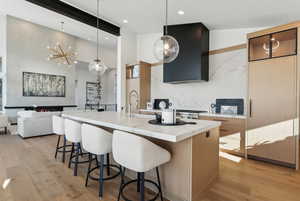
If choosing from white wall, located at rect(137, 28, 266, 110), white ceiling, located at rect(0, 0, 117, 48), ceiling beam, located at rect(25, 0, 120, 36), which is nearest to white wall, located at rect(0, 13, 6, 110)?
white ceiling, located at rect(0, 0, 117, 48)

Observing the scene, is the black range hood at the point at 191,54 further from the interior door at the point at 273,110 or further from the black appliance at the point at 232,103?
the interior door at the point at 273,110

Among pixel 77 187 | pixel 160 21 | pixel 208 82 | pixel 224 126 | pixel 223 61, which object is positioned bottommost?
pixel 77 187

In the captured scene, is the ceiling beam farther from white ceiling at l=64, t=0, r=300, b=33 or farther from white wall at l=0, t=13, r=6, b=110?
white wall at l=0, t=13, r=6, b=110

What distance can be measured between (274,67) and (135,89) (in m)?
3.47

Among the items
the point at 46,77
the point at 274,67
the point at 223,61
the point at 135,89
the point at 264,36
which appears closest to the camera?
the point at 274,67

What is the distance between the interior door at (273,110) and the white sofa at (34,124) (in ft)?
17.5

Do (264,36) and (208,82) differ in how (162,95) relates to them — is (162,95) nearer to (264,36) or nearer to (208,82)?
(208,82)

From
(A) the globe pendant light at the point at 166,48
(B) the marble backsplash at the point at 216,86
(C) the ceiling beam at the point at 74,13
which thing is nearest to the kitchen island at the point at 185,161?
(A) the globe pendant light at the point at 166,48

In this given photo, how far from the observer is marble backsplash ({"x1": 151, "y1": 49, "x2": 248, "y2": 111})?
11.9 feet

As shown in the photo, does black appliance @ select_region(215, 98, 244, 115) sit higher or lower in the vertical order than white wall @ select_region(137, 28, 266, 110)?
lower

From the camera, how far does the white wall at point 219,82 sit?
3.63 meters

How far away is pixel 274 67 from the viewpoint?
107 inches

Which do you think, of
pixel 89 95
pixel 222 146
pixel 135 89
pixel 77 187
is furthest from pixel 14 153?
pixel 89 95

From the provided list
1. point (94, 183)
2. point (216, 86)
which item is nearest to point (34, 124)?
point (94, 183)
